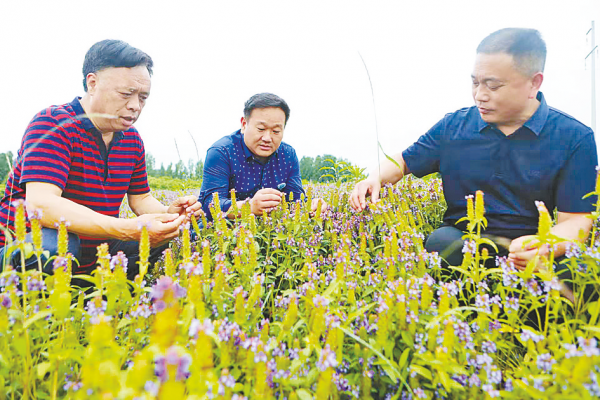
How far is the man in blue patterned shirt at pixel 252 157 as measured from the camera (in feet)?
13.0

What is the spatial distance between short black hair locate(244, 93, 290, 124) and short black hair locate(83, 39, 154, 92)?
1.30 m

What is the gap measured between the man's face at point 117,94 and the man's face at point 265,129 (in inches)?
50.5

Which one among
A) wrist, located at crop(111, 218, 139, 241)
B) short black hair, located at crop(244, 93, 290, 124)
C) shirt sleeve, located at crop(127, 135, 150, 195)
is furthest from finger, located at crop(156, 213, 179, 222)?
short black hair, located at crop(244, 93, 290, 124)

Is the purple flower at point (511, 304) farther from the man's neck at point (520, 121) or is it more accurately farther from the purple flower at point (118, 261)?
the purple flower at point (118, 261)

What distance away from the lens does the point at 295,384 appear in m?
1.36

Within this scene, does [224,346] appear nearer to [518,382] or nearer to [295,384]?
[295,384]

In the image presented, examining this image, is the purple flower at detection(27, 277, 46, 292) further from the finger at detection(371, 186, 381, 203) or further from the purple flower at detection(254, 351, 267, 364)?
the finger at detection(371, 186, 381, 203)

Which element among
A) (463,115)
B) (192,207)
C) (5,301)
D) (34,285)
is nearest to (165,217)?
(192,207)

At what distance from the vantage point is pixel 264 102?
13.0 ft

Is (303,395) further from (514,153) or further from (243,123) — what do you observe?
(243,123)

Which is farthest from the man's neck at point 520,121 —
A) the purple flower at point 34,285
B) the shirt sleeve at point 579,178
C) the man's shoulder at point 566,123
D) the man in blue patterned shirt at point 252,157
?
the purple flower at point 34,285

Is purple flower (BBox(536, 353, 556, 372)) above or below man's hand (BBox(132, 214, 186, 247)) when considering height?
above

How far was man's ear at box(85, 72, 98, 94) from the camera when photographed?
112 inches

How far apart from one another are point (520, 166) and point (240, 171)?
2.83m
